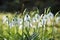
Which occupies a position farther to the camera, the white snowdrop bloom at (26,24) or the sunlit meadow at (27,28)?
the white snowdrop bloom at (26,24)

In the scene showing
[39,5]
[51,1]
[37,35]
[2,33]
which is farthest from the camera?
[39,5]

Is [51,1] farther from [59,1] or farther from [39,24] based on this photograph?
[39,24]

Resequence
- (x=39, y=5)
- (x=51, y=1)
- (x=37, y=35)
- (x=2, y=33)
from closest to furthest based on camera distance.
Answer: (x=37, y=35) < (x=2, y=33) < (x=51, y=1) < (x=39, y=5)

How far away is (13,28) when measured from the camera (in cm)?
546

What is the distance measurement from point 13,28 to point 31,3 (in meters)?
8.39

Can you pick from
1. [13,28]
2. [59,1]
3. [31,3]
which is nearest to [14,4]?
[31,3]

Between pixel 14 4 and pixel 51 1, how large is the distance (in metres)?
2.16

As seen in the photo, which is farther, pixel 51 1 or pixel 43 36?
pixel 51 1

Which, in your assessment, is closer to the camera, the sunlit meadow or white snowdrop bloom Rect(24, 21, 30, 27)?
the sunlit meadow

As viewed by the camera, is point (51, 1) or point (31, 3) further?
point (31, 3)

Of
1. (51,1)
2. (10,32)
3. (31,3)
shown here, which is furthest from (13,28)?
(31,3)


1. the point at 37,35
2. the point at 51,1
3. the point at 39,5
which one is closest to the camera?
the point at 37,35

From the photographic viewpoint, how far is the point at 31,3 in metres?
13.8

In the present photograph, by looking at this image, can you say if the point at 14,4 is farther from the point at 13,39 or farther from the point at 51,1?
the point at 13,39
